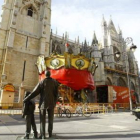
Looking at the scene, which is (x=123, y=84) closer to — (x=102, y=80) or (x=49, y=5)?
(x=102, y=80)

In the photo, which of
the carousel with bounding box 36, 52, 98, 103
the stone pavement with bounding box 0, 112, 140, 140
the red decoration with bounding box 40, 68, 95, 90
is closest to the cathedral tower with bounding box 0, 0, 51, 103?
the carousel with bounding box 36, 52, 98, 103

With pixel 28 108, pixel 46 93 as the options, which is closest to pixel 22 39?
pixel 28 108

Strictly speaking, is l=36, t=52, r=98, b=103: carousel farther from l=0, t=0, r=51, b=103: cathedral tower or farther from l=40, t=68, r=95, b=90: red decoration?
l=0, t=0, r=51, b=103: cathedral tower

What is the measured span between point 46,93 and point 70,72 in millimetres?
12843

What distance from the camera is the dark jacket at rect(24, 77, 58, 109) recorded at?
3.55 metres

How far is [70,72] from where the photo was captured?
646 inches

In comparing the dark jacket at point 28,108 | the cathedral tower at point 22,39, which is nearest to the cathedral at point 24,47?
the cathedral tower at point 22,39

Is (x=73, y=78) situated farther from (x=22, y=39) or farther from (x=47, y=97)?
(x=22, y=39)

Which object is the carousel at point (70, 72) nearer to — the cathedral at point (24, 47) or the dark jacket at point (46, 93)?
the cathedral at point (24, 47)

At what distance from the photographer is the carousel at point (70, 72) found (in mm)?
16219

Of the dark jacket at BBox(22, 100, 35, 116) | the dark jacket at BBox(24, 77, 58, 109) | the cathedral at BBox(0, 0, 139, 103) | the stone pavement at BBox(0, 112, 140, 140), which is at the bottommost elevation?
the stone pavement at BBox(0, 112, 140, 140)

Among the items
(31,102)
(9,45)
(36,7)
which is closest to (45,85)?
(31,102)

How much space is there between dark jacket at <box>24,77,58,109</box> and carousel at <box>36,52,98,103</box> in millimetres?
12279

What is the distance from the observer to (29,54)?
24.5 m
